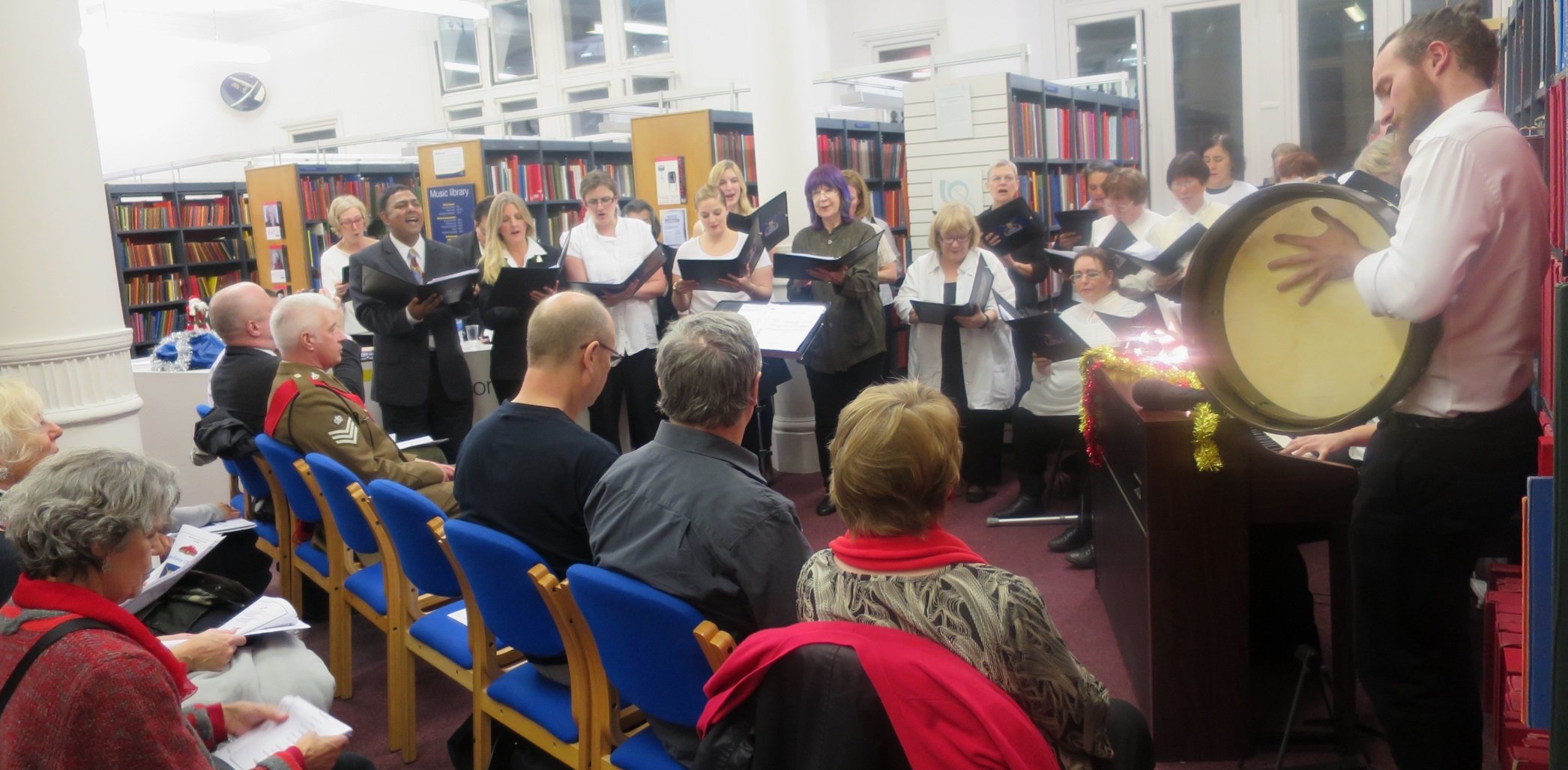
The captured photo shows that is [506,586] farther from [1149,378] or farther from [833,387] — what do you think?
[833,387]

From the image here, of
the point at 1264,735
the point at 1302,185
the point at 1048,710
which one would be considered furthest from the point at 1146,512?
the point at 1048,710

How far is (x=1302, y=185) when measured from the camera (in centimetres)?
170

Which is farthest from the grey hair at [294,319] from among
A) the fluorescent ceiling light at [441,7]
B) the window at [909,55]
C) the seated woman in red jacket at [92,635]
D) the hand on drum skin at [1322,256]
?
the window at [909,55]

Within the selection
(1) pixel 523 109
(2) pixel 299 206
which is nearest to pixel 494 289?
(2) pixel 299 206

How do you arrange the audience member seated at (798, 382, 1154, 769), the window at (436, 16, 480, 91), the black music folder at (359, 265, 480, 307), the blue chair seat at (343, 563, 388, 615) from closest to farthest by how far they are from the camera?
1. the audience member seated at (798, 382, 1154, 769)
2. the blue chair seat at (343, 563, 388, 615)
3. the black music folder at (359, 265, 480, 307)
4. the window at (436, 16, 480, 91)

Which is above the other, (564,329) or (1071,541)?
(564,329)

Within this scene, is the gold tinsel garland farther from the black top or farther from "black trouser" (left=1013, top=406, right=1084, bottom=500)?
the black top

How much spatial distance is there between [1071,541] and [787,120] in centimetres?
255

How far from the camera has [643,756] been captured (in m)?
1.87

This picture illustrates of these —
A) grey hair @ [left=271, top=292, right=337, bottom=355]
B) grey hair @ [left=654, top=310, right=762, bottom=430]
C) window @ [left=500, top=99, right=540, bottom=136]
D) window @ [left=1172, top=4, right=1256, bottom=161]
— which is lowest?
grey hair @ [left=654, top=310, right=762, bottom=430]

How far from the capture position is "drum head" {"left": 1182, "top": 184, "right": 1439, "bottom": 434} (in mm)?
1678

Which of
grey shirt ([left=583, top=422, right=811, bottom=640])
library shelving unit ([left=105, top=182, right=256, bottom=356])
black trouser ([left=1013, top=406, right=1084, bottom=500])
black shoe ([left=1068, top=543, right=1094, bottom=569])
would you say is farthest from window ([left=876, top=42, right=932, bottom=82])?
grey shirt ([left=583, top=422, right=811, bottom=640])

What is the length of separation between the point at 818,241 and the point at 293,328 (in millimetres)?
2466

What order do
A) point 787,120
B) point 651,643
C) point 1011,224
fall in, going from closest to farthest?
point 651,643 < point 1011,224 < point 787,120
